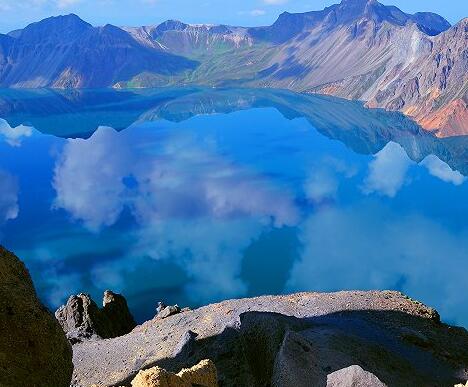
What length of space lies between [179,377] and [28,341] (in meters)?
4.48

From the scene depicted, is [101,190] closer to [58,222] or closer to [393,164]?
[58,222]

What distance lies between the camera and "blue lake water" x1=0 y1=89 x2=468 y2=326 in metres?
79.0

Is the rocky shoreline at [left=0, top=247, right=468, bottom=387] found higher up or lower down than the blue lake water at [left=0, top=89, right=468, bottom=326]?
higher up

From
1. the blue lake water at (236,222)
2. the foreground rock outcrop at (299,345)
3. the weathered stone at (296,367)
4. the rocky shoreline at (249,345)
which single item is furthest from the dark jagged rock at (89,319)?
the weathered stone at (296,367)

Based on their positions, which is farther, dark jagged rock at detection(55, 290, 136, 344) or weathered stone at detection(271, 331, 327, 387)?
dark jagged rock at detection(55, 290, 136, 344)

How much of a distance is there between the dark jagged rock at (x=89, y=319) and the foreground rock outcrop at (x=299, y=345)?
5.73m

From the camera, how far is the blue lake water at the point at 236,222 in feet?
259

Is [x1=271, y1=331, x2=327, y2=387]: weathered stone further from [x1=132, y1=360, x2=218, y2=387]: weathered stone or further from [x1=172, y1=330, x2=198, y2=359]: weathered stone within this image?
[x1=172, y1=330, x2=198, y2=359]: weathered stone

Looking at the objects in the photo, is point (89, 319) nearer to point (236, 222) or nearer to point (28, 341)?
point (28, 341)

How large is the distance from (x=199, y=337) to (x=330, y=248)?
61.1m

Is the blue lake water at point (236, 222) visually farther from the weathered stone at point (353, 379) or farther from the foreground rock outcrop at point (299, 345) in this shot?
the weathered stone at point (353, 379)

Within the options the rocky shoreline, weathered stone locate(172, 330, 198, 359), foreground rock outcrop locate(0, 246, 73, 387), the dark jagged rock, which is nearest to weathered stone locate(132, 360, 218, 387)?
the rocky shoreline

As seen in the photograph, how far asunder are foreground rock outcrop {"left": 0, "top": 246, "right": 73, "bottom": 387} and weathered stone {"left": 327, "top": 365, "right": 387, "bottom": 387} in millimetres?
8119

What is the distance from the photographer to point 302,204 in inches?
4535
